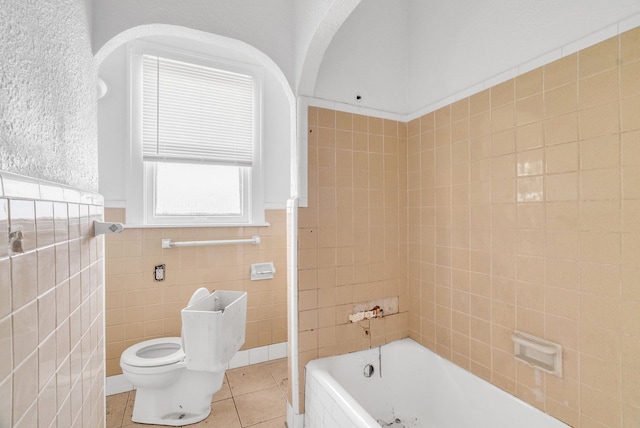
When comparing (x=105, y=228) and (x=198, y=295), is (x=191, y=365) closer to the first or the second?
(x=198, y=295)

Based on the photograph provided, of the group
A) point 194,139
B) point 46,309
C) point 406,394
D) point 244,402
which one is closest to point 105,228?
point 46,309

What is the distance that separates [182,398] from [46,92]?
192cm

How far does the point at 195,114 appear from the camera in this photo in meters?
2.37

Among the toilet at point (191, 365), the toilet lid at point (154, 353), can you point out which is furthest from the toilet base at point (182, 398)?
the toilet lid at point (154, 353)

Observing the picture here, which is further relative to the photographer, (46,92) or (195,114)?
(195,114)

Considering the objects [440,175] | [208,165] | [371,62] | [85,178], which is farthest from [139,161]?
[440,175]

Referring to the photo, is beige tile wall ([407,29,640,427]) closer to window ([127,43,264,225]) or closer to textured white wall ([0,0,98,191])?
window ([127,43,264,225])

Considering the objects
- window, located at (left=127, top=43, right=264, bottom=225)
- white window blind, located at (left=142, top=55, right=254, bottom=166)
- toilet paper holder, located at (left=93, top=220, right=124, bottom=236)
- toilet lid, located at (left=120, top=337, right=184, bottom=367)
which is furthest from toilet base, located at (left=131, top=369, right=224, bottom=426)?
white window blind, located at (left=142, top=55, right=254, bottom=166)

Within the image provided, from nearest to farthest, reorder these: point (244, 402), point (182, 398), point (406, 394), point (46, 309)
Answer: point (46, 309)
point (406, 394)
point (182, 398)
point (244, 402)

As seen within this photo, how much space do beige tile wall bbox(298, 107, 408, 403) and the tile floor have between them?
55cm

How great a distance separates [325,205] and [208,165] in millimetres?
1231

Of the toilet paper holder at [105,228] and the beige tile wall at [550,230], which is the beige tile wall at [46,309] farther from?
the beige tile wall at [550,230]

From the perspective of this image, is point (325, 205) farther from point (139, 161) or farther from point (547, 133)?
point (139, 161)

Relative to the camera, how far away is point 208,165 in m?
2.43
